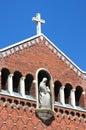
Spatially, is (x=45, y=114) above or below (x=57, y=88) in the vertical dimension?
Result: below

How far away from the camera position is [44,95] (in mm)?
30938

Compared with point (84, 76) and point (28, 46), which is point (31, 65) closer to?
point (28, 46)

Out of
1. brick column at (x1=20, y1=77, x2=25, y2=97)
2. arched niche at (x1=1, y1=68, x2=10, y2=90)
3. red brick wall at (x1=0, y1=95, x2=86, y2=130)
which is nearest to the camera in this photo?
red brick wall at (x1=0, y1=95, x2=86, y2=130)

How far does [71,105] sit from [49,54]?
11.0 ft

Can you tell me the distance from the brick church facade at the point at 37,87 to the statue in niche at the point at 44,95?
7.4 inches

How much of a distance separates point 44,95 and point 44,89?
34 cm

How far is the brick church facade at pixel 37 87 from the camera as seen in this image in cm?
2959

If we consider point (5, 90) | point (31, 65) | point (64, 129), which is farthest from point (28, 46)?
point (64, 129)

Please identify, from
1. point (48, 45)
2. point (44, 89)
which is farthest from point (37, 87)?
point (48, 45)

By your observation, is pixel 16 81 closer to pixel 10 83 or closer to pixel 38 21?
pixel 10 83

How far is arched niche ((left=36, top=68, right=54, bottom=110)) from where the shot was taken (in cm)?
3081

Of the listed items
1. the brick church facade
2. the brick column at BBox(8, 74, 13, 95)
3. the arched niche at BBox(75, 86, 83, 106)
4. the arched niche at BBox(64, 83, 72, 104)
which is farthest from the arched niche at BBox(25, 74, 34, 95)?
the arched niche at BBox(75, 86, 83, 106)

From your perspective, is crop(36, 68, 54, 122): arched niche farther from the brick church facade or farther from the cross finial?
the cross finial

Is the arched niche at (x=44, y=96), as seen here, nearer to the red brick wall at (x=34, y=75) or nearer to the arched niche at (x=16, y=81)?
the red brick wall at (x=34, y=75)
